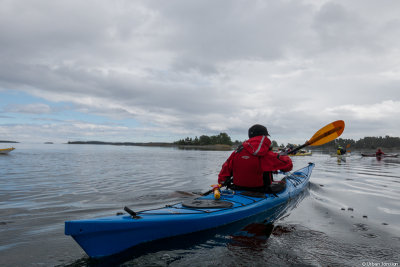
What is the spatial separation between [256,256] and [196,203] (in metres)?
1.45

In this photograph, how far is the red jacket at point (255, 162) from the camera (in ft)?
17.1

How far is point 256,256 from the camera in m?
3.52

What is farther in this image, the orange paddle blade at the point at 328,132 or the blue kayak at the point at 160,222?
the orange paddle blade at the point at 328,132

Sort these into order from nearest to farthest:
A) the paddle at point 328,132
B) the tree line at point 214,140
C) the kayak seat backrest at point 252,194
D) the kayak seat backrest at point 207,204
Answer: the kayak seat backrest at point 207,204 → the kayak seat backrest at point 252,194 → the paddle at point 328,132 → the tree line at point 214,140

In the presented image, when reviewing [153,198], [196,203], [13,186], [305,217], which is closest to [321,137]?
[305,217]

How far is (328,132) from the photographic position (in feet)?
24.6

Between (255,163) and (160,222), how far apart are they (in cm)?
253

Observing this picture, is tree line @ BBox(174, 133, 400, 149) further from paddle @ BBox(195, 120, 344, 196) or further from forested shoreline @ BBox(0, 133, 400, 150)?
paddle @ BBox(195, 120, 344, 196)

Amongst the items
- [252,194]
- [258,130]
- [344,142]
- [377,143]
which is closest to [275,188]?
[252,194]

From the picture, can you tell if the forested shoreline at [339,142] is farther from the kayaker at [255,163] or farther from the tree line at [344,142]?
the kayaker at [255,163]

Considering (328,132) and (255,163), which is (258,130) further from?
(328,132)

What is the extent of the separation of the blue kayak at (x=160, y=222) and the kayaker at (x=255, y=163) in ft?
0.96

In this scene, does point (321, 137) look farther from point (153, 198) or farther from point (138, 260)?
point (138, 260)

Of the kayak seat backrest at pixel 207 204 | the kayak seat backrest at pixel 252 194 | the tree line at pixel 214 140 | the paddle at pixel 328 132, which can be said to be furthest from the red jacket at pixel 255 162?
the tree line at pixel 214 140
